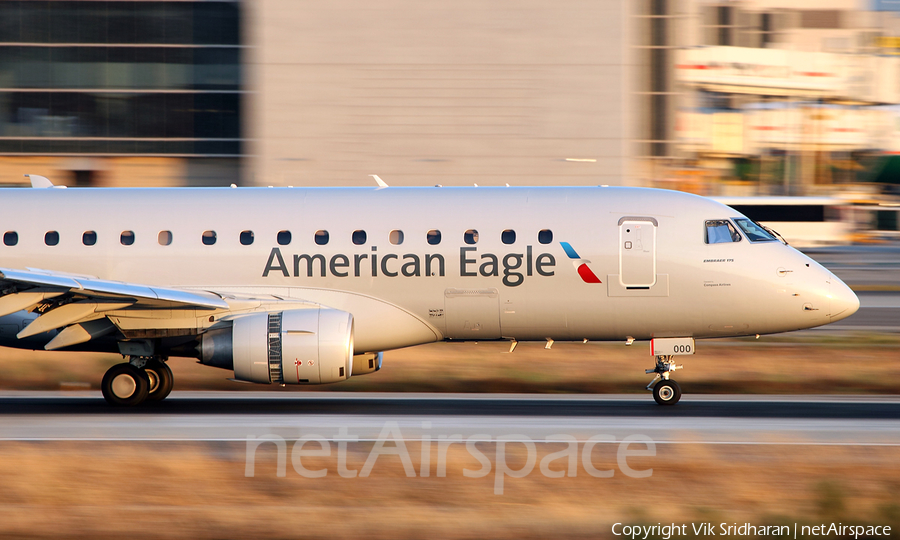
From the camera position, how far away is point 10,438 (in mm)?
12492

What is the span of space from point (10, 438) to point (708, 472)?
9.12 metres

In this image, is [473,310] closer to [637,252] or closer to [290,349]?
[637,252]

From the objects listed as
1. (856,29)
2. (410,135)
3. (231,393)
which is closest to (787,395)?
(231,393)

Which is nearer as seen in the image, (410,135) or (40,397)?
(40,397)

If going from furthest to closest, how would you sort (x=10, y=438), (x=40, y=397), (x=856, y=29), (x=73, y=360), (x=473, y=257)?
1. (x=856, y=29)
2. (x=73, y=360)
3. (x=40, y=397)
4. (x=473, y=257)
5. (x=10, y=438)

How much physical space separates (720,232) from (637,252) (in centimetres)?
143

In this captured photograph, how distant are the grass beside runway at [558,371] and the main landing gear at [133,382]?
123 inches

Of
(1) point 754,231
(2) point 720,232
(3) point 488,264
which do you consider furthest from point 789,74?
(3) point 488,264

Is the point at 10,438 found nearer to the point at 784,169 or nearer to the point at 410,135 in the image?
the point at 410,135

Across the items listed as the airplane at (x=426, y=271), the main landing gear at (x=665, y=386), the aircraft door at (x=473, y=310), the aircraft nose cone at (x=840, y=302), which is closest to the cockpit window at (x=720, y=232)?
the airplane at (x=426, y=271)

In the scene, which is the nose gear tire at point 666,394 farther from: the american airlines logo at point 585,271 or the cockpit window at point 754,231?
the cockpit window at point 754,231

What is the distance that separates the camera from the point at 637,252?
15109mm

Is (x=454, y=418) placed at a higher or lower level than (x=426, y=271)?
lower

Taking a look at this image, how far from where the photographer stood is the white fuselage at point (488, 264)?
15023mm
